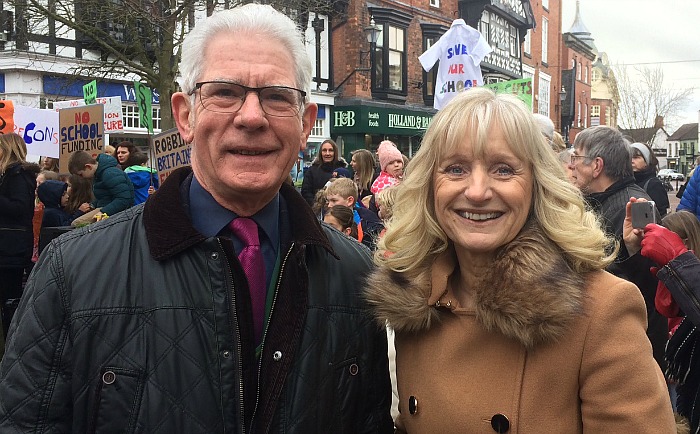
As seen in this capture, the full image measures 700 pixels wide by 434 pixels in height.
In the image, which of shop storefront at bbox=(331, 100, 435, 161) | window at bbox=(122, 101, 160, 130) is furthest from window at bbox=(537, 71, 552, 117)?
window at bbox=(122, 101, 160, 130)

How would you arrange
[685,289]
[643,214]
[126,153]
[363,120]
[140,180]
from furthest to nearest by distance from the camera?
[363,120] → [126,153] → [140,180] → [643,214] → [685,289]

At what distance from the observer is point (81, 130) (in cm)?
925

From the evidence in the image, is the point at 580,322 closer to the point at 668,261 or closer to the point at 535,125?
the point at 535,125

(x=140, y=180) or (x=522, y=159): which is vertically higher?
(x=522, y=159)

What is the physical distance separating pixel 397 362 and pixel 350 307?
32 cm

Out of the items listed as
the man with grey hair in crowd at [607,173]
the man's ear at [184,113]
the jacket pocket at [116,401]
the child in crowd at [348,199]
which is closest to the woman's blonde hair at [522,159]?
the man's ear at [184,113]

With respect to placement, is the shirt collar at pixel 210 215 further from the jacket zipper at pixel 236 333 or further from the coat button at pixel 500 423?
the coat button at pixel 500 423

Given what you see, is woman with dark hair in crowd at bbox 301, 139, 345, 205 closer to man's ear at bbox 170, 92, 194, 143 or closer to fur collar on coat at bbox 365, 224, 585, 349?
fur collar on coat at bbox 365, 224, 585, 349

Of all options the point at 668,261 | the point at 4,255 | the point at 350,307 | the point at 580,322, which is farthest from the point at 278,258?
the point at 4,255

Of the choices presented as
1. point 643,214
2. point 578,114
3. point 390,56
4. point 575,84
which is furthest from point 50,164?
point 578,114

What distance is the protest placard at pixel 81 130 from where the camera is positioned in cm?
905

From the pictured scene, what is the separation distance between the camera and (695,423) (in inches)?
119

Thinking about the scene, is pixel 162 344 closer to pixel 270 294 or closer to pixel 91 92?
pixel 270 294

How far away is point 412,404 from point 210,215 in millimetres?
886
